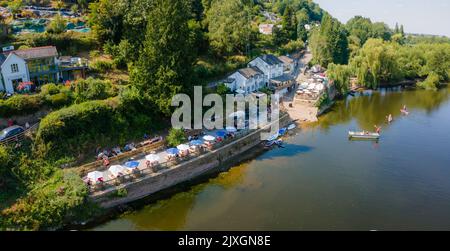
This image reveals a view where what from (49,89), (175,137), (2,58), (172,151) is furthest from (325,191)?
(2,58)

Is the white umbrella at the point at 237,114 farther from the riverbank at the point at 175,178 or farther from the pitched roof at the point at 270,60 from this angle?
the pitched roof at the point at 270,60

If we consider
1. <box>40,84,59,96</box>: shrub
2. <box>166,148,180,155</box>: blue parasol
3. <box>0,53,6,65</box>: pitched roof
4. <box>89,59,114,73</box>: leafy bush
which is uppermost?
<box>0,53,6,65</box>: pitched roof

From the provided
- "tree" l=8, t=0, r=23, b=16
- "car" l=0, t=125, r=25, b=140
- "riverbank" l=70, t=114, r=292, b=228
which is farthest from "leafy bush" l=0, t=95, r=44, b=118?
"tree" l=8, t=0, r=23, b=16

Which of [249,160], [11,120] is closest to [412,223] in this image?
[249,160]

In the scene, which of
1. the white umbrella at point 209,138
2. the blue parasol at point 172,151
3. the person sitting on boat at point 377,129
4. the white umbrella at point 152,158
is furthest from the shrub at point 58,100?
the person sitting on boat at point 377,129

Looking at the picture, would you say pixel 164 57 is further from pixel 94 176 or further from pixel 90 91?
pixel 94 176

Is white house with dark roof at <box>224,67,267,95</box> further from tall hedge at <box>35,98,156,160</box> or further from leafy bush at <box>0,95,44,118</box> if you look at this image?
leafy bush at <box>0,95,44,118</box>
